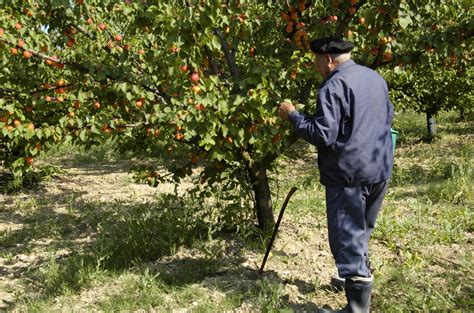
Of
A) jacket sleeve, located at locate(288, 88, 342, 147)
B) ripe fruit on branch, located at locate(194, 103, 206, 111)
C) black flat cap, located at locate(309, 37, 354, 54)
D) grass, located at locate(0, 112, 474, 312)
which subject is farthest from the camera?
grass, located at locate(0, 112, 474, 312)

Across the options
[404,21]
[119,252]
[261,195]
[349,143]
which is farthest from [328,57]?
[119,252]

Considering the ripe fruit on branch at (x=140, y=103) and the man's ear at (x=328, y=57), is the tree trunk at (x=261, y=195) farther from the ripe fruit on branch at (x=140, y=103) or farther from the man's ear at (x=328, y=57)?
the man's ear at (x=328, y=57)

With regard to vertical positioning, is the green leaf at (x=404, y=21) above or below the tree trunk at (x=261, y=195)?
above

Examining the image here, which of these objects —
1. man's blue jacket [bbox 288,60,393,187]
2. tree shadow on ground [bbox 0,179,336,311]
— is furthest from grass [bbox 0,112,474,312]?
man's blue jacket [bbox 288,60,393,187]

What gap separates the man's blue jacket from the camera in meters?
2.72

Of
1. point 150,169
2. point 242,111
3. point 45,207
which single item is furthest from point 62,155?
point 242,111

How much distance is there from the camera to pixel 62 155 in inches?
494

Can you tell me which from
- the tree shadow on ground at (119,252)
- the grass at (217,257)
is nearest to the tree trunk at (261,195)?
the grass at (217,257)

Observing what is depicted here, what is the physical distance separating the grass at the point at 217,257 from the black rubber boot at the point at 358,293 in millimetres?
354

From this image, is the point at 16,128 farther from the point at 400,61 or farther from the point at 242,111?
the point at 400,61

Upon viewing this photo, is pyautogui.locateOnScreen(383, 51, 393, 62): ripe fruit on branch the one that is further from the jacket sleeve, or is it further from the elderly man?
the jacket sleeve

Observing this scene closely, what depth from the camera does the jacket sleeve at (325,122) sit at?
269 cm

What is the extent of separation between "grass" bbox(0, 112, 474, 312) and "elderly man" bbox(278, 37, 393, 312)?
65 centimetres

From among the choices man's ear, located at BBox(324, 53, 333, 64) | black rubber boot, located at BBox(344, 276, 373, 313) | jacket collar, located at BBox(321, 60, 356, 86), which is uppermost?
man's ear, located at BBox(324, 53, 333, 64)
